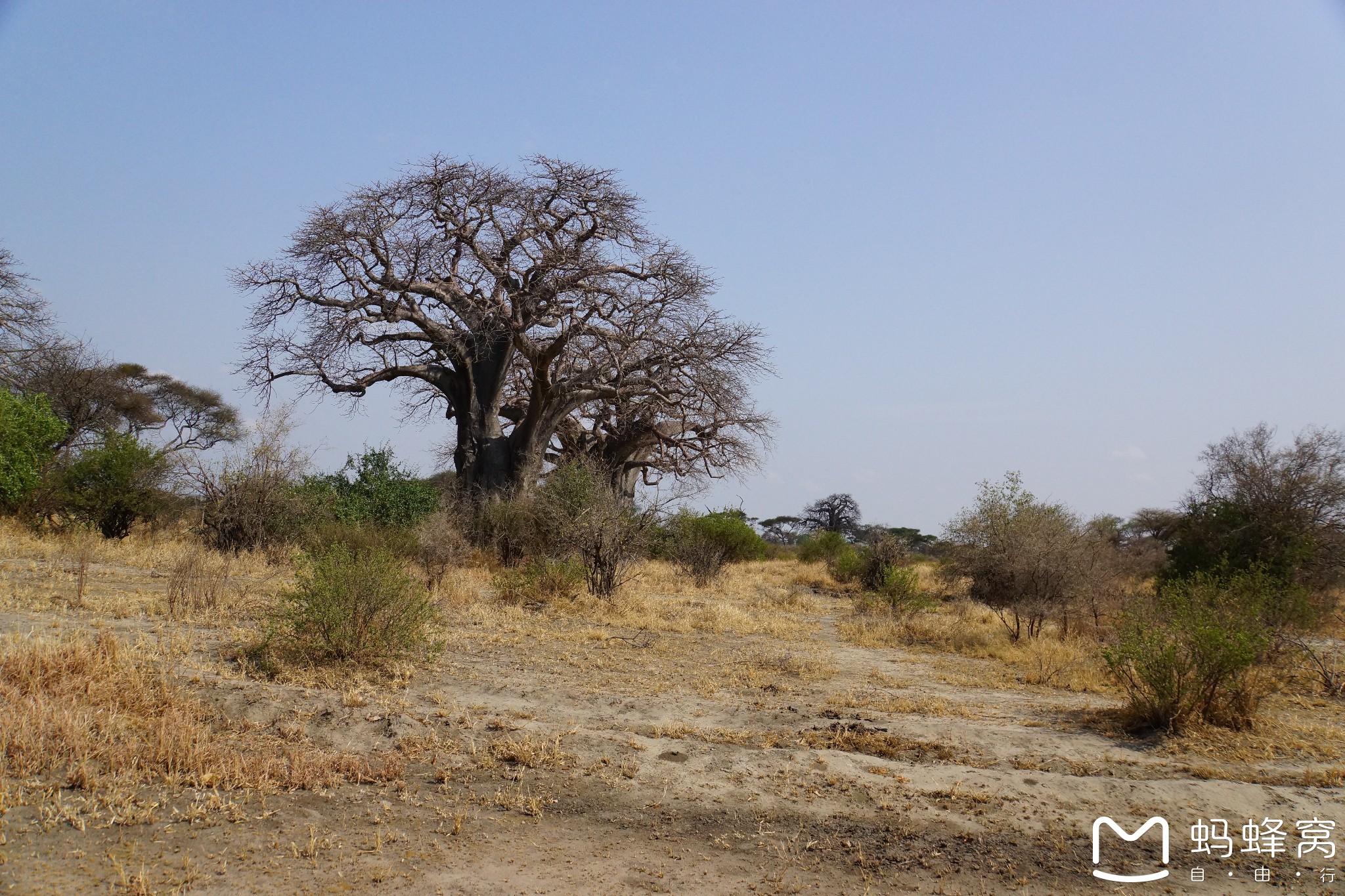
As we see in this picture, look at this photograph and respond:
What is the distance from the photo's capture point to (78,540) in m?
12.9

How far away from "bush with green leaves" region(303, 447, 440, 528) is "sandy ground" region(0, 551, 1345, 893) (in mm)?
8413

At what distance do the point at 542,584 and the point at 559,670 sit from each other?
162 inches

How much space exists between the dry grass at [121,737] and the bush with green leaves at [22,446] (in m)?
10.8

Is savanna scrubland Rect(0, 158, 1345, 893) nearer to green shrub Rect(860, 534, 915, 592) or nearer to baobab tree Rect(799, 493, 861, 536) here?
green shrub Rect(860, 534, 915, 592)

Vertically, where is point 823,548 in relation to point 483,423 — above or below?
below

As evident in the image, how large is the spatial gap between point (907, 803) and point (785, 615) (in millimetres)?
8347

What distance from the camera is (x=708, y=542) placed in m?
18.0

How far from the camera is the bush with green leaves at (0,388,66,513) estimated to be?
14281 mm

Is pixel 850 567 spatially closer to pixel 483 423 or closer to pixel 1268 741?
pixel 483 423

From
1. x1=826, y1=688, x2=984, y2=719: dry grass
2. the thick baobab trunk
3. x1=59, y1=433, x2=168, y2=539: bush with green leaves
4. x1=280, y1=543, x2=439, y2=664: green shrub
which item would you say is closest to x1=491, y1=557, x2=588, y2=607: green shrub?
x1=280, y1=543, x2=439, y2=664: green shrub

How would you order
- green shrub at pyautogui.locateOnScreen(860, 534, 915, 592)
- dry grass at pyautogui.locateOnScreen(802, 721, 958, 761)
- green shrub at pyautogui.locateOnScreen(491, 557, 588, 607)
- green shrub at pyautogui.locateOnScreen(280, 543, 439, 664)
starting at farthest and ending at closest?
green shrub at pyautogui.locateOnScreen(860, 534, 915, 592) < green shrub at pyautogui.locateOnScreen(491, 557, 588, 607) < green shrub at pyautogui.locateOnScreen(280, 543, 439, 664) < dry grass at pyautogui.locateOnScreen(802, 721, 958, 761)

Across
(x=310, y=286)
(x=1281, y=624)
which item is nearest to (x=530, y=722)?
(x=1281, y=624)

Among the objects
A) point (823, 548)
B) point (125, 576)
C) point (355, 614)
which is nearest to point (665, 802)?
point (355, 614)

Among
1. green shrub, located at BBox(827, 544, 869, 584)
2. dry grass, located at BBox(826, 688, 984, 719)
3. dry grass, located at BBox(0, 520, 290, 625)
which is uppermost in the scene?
green shrub, located at BBox(827, 544, 869, 584)
